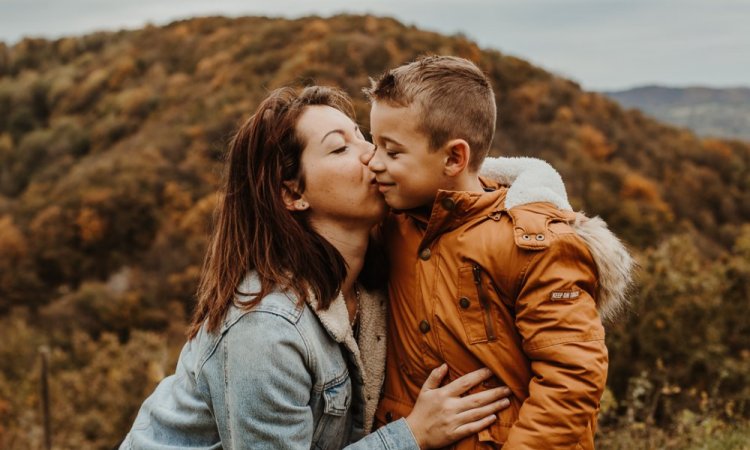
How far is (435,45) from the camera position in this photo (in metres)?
42.8

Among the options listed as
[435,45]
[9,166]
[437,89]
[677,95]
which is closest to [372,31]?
[435,45]

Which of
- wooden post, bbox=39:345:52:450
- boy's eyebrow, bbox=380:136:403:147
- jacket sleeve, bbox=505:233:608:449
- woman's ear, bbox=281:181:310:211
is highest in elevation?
boy's eyebrow, bbox=380:136:403:147

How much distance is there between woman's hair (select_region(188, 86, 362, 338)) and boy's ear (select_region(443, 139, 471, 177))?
0.48 metres

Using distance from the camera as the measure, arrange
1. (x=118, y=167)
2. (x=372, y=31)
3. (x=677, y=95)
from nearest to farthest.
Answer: (x=118, y=167), (x=372, y=31), (x=677, y=95)

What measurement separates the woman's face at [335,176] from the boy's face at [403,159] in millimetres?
62

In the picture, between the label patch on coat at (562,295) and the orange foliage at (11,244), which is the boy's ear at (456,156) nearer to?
the label patch on coat at (562,295)

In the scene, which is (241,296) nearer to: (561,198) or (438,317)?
(438,317)

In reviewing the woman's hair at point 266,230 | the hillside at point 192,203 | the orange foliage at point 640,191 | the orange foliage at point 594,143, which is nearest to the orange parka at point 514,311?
the woman's hair at point 266,230

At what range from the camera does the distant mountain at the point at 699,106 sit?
6381 cm

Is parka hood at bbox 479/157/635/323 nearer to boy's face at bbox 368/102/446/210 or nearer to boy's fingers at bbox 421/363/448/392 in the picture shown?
boy's face at bbox 368/102/446/210

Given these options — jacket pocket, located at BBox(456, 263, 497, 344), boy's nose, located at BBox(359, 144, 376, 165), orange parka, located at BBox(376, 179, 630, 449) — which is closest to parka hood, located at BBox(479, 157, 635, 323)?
orange parka, located at BBox(376, 179, 630, 449)

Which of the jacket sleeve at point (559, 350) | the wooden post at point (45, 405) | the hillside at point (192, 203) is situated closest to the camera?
the jacket sleeve at point (559, 350)

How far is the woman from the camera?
1946mm

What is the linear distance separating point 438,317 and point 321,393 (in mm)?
446
